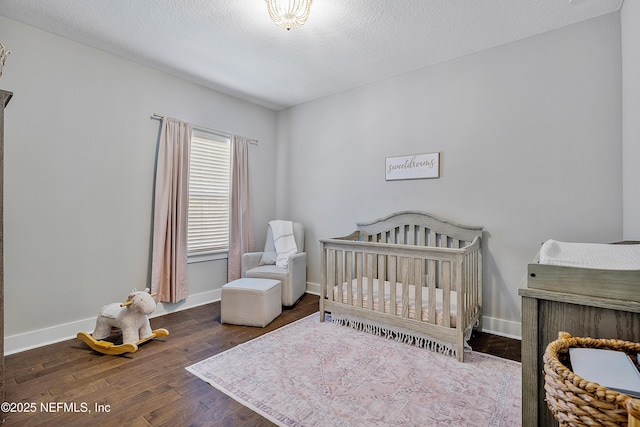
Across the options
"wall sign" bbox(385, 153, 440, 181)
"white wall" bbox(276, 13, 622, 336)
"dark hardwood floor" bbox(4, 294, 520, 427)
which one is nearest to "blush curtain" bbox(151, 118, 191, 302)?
"dark hardwood floor" bbox(4, 294, 520, 427)

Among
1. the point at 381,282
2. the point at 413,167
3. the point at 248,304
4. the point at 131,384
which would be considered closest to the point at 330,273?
the point at 381,282

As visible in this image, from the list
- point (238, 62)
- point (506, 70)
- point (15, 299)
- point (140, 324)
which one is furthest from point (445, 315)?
point (15, 299)

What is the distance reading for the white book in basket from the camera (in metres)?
0.61

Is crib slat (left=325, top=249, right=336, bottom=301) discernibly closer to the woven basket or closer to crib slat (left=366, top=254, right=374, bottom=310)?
crib slat (left=366, top=254, right=374, bottom=310)

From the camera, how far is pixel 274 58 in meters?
2.78

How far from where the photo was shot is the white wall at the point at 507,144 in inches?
86.1

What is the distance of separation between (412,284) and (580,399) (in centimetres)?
207

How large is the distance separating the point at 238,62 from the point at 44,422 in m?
2.92

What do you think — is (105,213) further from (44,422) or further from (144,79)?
(44,422)

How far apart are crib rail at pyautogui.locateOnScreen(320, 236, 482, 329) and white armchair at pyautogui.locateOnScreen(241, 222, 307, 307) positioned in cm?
56

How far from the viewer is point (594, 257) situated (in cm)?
115

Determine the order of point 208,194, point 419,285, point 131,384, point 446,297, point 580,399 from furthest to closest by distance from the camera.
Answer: point 208,194
point 419,285
point 446,297
point 131,384
point 580,399

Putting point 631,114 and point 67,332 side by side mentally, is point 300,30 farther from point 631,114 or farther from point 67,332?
point 67,332

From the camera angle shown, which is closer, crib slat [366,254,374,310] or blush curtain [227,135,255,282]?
crib slat [366,254,374,310]
